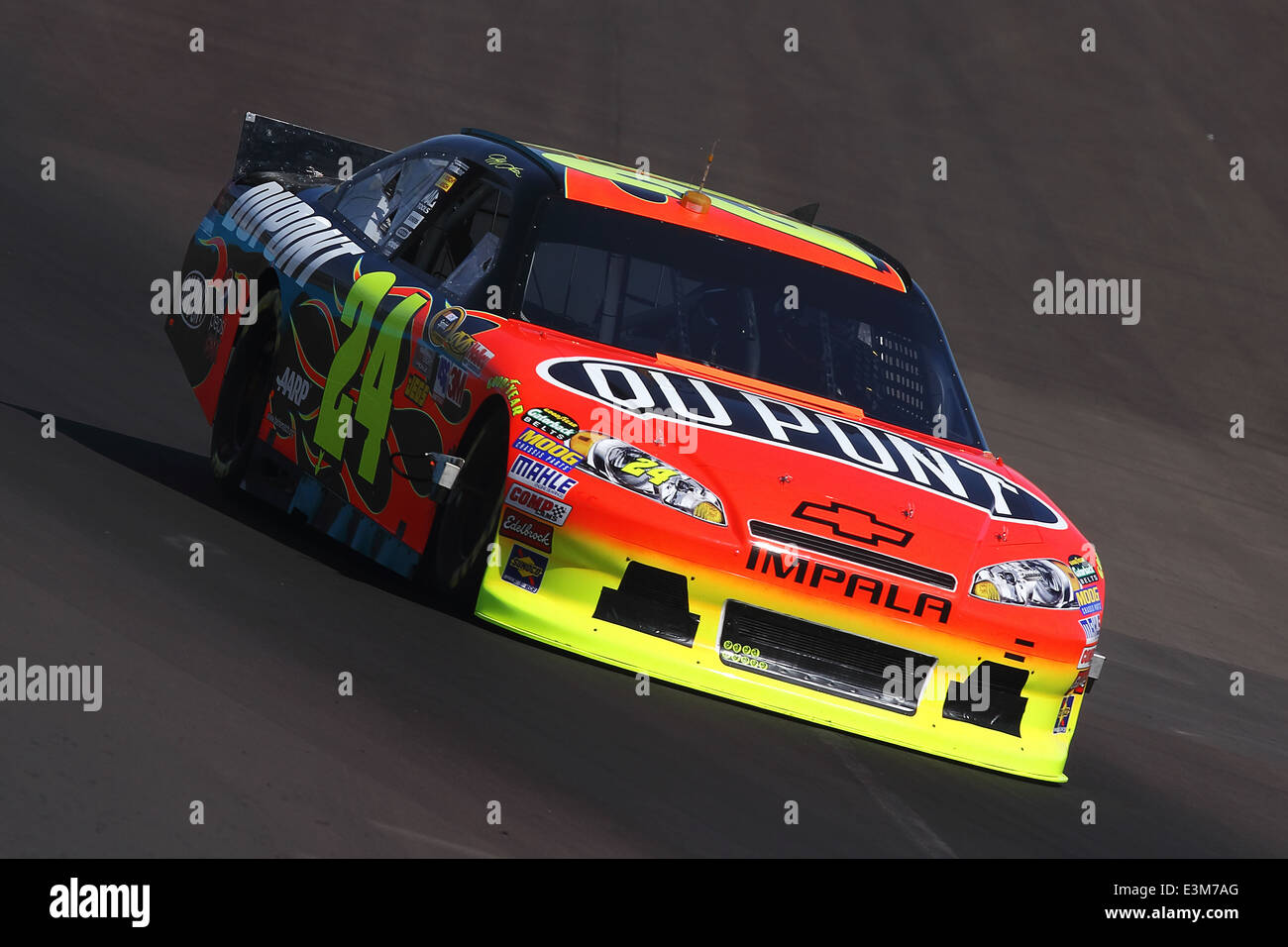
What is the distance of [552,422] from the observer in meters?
6.02

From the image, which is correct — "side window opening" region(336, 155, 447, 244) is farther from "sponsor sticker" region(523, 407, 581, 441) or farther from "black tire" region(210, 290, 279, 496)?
"sponsor sticker" region(523, 407, 581, 441)

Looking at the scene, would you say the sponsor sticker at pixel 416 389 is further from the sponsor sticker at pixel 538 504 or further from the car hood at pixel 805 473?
the sponsor sticker at pixel 538 504

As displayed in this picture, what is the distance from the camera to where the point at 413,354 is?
685 centimetres

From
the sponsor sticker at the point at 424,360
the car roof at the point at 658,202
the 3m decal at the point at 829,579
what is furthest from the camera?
the car roof at the point at 658,202

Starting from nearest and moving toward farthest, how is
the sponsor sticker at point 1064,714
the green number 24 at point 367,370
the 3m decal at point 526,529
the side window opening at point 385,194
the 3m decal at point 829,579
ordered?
the 3m decal at point 829,579 < the 3m decal at point 526,529 < the sponsor sticker at point 1064,714 < the green number 24 at point 367,370 < the side window opening at point 385,194

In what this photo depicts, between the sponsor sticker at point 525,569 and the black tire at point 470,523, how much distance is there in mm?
109

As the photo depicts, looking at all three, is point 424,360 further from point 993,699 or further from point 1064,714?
point 1064,714

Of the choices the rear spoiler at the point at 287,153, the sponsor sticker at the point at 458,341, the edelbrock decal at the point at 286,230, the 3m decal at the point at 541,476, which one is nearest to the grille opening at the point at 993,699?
the 3m decal at the point at 541,476

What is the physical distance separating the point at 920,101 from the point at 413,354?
1653 cm

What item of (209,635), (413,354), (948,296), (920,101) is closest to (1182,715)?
(413,354)

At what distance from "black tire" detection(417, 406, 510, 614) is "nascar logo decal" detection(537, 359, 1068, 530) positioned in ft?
0.93

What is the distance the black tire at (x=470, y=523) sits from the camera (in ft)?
20.2

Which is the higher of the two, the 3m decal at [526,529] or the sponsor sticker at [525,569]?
the 3m decal at [526,529]

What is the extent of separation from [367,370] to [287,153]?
224 centimetres
